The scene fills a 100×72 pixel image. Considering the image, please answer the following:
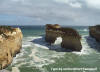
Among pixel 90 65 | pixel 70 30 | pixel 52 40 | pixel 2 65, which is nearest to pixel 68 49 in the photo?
pixel 70 30

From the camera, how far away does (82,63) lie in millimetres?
23484

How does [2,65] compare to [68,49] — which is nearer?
[2,65]

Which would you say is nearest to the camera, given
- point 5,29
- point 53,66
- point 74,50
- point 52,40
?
point 53,66

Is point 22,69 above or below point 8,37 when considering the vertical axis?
below

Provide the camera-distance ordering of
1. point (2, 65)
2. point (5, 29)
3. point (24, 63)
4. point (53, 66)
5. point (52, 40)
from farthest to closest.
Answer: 1. point (52, 40)
2. point (5, 29)
3. point (24, 63)
4. point (53, 66)
5. point (2, 65)

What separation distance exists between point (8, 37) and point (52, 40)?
61.2 feet

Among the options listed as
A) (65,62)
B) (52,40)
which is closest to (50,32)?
(52,40)

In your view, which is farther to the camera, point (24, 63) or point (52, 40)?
point (52, 40)

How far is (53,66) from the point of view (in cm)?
2173

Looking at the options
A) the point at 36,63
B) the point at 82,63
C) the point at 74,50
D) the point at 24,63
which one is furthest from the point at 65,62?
the point at 74,50

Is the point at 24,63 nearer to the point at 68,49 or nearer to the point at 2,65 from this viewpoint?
the point at 2,65

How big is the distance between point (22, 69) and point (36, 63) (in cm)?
339

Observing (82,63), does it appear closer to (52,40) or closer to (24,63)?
(24,63)

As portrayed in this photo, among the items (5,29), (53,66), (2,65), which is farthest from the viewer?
(5,29)
